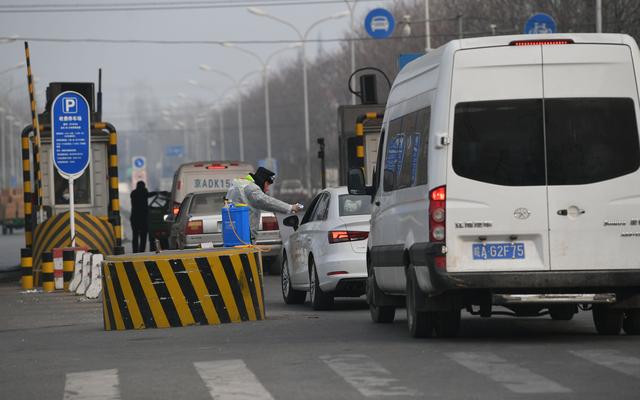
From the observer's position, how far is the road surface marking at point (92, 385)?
10.1 m

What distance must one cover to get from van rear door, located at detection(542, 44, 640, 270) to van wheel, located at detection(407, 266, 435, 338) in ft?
4.51

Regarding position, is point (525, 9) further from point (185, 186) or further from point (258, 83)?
point (258, 83)

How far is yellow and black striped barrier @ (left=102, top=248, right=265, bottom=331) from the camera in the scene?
51.5ft

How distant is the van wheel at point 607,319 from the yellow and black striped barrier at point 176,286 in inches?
151

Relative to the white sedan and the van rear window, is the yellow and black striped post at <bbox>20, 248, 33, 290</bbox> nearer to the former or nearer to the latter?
the white sedan

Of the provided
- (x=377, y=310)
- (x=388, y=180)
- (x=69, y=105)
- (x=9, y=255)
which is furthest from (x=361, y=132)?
(x=9, y=255)

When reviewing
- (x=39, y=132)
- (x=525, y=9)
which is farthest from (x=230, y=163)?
(x=525, y=9)

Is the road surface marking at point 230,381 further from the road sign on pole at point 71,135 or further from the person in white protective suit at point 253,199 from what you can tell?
the road sign on pole at point 71,135

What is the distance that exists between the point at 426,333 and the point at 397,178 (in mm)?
1450

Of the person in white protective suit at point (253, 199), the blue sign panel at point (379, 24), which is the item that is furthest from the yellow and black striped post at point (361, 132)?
the blue sign panel at point (379, 24)

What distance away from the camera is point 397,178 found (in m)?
14.0

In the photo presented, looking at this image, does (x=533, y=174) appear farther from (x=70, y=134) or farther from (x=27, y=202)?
(x=27, y=202)

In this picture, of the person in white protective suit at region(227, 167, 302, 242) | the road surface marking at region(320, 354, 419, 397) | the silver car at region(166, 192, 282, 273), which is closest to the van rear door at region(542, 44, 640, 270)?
the road surface marking at region(320, 354, 419, 397)

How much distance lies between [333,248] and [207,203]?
370 inches
